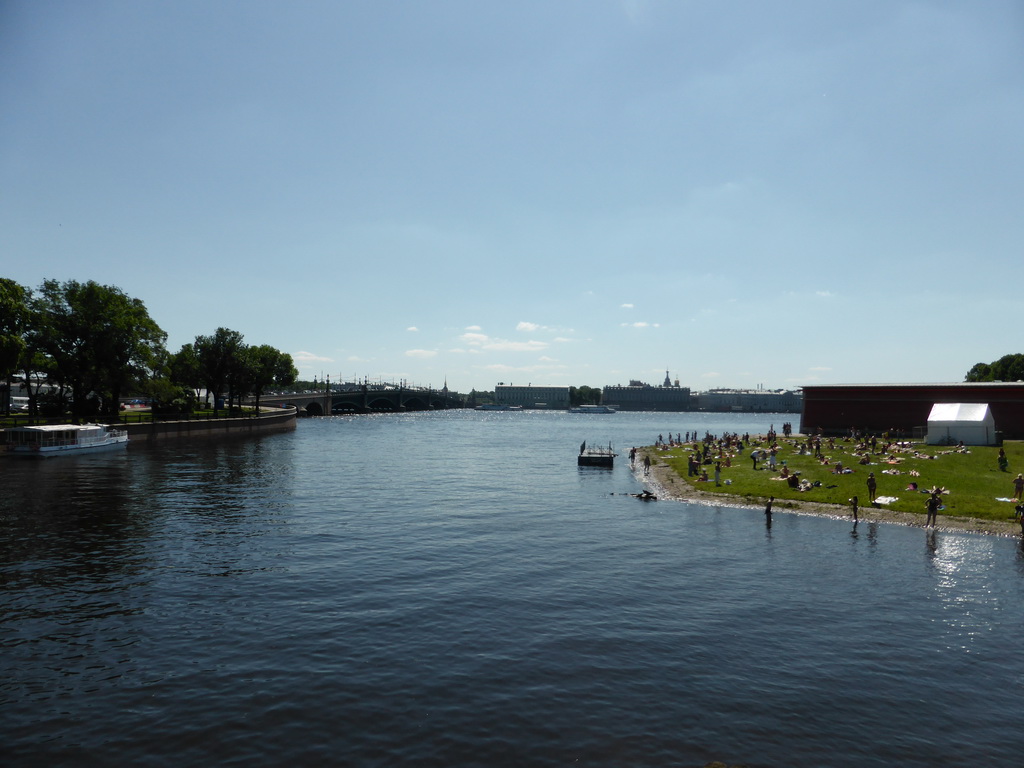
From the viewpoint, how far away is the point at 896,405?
87.5m

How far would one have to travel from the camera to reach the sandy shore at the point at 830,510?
114 feet

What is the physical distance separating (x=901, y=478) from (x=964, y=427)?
84.3 feet

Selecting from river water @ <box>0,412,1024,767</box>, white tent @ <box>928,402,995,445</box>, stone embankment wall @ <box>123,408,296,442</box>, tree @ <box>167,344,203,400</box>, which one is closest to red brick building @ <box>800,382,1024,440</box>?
white tent @ <box>928,402,995,445</box>

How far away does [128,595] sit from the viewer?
2247 cm

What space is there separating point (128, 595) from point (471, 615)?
12.5 m

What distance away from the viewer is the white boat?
204 ft

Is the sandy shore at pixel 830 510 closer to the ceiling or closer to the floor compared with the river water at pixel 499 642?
closer to the ceiling

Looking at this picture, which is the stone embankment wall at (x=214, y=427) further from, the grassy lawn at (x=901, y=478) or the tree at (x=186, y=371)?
the grassy lawn at (x=901, y=478)

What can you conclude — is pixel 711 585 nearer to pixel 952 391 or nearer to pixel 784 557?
pixel 784 557

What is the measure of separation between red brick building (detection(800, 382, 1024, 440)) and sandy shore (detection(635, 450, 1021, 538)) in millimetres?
43541

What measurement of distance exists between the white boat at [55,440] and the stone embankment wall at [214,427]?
13398 mm

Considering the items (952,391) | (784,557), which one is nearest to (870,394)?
(952,391)

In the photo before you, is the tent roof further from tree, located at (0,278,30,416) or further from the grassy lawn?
tree, located at (0,278,30,416)

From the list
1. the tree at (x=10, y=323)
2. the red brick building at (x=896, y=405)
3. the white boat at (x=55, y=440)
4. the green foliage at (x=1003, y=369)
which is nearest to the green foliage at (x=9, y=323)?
the tree at (x=10, y=323)
